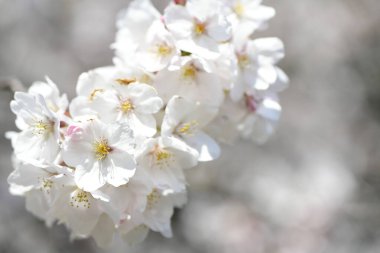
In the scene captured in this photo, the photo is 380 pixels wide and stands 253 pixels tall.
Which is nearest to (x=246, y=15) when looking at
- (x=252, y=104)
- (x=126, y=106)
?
(x=252, y=104)

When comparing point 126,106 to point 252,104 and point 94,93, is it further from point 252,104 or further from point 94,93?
point 252,104

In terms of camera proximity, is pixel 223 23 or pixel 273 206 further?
pixel 273 206

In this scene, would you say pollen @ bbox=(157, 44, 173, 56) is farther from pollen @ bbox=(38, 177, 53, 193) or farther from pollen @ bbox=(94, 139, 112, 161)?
pollen @ bbox=(38, 177, 53, 193)

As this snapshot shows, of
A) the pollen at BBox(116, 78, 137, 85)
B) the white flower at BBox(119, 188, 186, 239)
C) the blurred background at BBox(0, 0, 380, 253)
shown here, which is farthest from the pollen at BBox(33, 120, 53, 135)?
the blurred background at BBox(0, 0, 380, 253)

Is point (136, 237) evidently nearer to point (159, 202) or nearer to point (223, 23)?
point (159, 202)

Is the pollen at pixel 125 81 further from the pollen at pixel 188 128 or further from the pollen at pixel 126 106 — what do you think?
the pollen at pixel 188 128

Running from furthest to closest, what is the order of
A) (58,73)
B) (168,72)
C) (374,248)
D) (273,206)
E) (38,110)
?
(58,73), (273,206), (374,248), (168,72), (38,110)

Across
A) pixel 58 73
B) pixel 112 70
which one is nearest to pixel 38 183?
pixel 112 70
